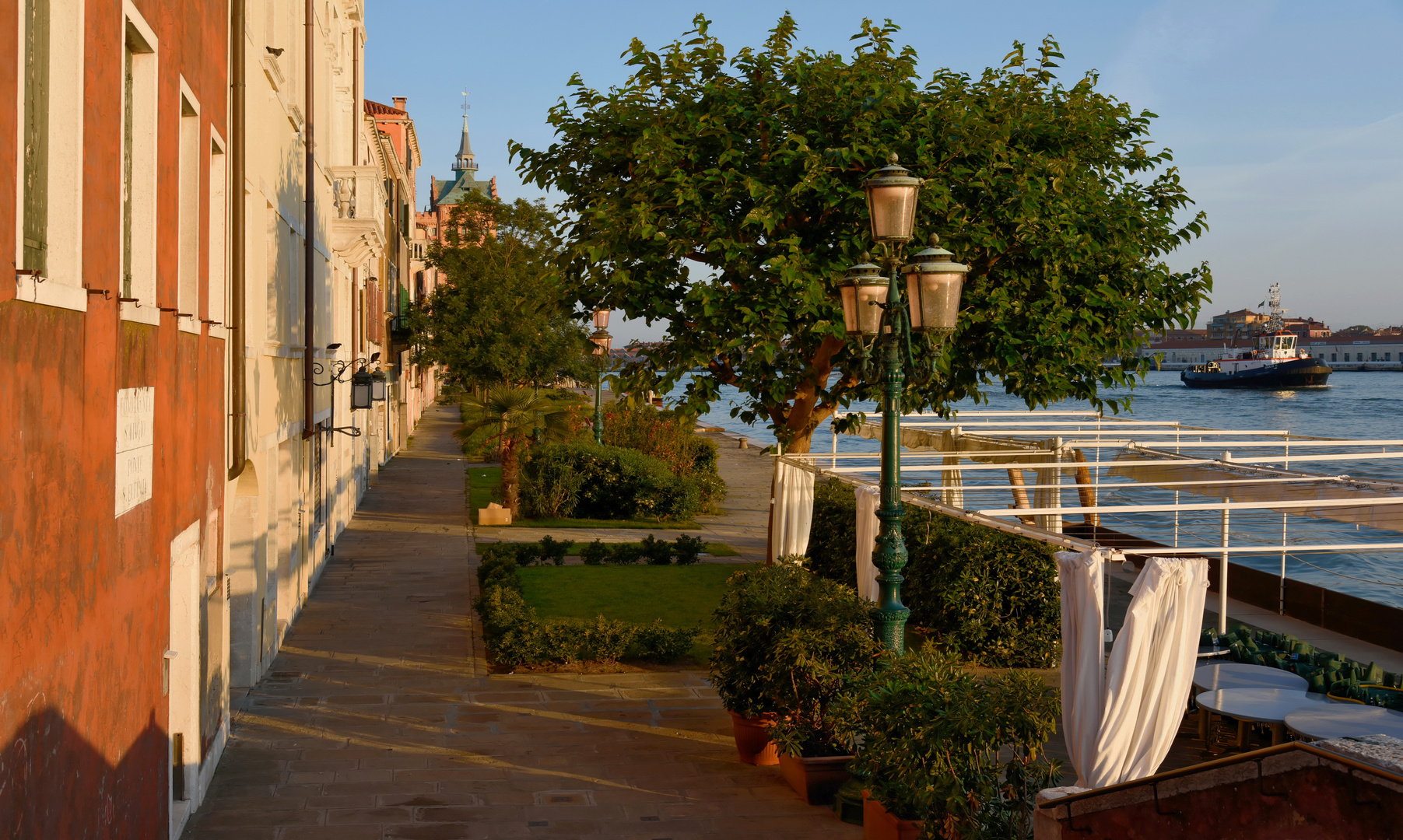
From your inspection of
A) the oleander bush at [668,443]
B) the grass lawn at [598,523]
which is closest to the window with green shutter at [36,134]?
the grass lawn at [598,523]

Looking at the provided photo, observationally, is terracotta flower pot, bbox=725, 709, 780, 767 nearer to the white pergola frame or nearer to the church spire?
the white pergola frame

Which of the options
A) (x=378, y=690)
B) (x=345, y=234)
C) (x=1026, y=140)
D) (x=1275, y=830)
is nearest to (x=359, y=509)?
(x=345, y=234)

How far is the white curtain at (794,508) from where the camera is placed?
50.2 feet

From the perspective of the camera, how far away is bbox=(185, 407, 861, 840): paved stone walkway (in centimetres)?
837

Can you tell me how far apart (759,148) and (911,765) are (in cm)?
903

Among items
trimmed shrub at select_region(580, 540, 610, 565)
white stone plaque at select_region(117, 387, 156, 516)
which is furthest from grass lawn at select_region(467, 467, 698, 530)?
white stone plaque at select_region(117, 387, 156, 516)

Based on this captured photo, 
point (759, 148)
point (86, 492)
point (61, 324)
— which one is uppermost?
point (759, 148)

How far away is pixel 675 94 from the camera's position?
14.1 meters

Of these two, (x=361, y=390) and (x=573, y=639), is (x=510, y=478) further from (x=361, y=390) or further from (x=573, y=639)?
(x=573, y=639)

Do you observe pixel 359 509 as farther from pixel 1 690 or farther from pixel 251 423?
pixel 1 690

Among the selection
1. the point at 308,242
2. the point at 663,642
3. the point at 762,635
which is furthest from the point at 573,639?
the point at 308,242

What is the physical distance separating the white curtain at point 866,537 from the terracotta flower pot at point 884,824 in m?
→ 5.04

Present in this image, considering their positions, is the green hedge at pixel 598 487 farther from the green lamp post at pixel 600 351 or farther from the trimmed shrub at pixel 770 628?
the trimmed shrub at pixel 770 628

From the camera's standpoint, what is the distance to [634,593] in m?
17.8
